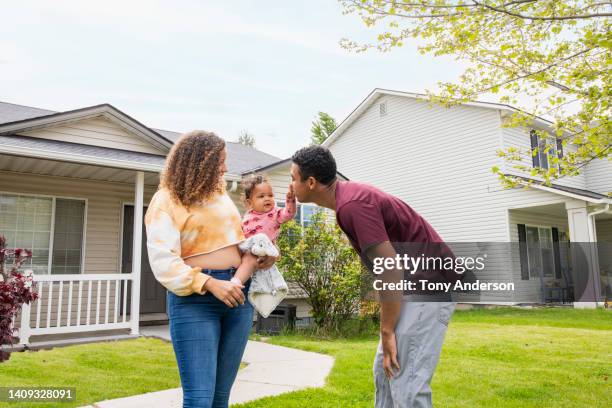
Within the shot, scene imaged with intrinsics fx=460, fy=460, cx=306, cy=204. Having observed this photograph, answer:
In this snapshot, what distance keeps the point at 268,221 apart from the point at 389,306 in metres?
1.39

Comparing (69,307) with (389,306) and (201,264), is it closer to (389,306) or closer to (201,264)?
(201,264)

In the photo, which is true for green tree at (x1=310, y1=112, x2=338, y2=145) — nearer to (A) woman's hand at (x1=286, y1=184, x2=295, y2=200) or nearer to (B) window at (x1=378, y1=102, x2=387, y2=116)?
(B) window at (x1=378, y1=102, x2=387, y2=116)

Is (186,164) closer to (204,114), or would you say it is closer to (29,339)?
(29,339)

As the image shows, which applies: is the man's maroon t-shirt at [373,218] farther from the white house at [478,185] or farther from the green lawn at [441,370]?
the white house at [478,185]

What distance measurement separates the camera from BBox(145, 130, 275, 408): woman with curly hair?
6.48 ft

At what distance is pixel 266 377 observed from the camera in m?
4.98

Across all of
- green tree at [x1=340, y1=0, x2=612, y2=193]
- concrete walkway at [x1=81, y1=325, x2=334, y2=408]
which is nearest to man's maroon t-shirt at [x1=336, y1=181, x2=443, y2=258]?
concrete walkway at [x1=81, y1=325, x2=334, y2=408]

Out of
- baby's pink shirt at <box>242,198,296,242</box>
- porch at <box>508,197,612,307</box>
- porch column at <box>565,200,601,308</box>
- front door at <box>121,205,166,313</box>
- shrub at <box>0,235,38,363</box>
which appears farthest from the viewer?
porch at <box>508,197,612,307</box>

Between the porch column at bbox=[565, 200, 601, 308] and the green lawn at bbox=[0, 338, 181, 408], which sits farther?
the porch column at bbox=[565, 200, 601, 308]

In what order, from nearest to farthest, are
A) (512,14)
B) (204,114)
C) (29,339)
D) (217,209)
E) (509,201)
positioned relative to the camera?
(217,209)
(512,14)
(29,339)
(509,201)
(204,114)

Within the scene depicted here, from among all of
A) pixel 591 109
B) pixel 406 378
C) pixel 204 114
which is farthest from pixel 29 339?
pixel 204 114

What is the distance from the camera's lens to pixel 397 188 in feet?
57.5

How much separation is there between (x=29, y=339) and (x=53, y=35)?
12.6 m

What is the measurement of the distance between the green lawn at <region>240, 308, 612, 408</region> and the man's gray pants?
2084mm
